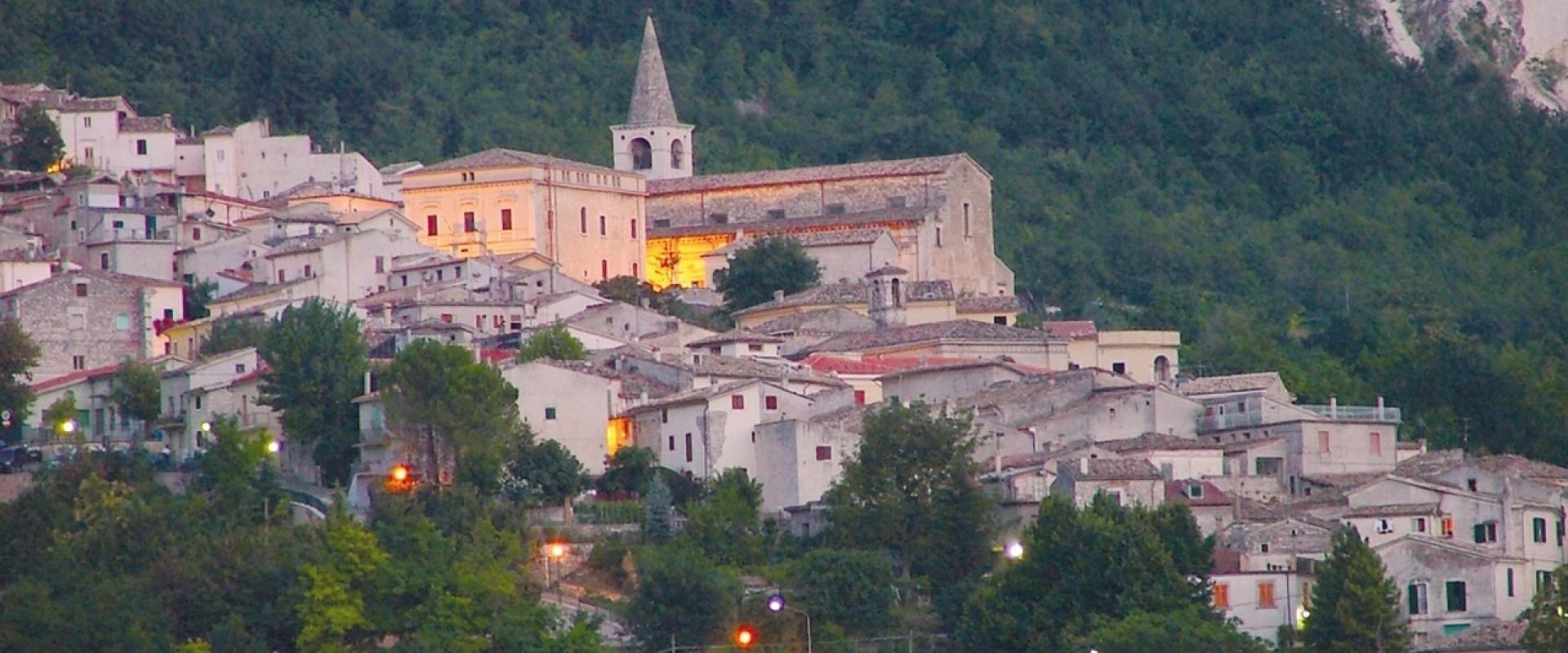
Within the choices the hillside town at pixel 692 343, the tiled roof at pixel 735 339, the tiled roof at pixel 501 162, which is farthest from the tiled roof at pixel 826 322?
the tiled roof at pixel 501 162

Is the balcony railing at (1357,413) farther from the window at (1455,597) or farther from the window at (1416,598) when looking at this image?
the window at (1416,598)

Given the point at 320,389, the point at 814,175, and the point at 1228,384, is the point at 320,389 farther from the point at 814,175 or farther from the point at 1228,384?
the point at 814,175

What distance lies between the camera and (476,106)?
91.9 metres

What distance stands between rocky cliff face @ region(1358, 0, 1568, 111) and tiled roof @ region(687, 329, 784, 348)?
1709 inches

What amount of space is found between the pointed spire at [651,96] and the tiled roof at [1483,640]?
3289cm

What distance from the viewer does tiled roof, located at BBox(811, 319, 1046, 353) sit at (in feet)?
206

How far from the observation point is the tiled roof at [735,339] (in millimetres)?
61438

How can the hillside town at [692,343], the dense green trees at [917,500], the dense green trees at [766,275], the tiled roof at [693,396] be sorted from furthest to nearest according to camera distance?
the dense green trees at [766,275] < the tiled roof at [693,396] < the hillside town at [692,343] < the dense green trees at [917,500]

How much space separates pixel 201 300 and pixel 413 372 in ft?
40.7

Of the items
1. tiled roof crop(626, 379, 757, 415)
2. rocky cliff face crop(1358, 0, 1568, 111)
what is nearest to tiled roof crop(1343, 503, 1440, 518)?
tiled roof crop(626, 379, 757, 415)

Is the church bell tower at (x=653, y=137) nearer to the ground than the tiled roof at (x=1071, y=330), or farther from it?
farther from it

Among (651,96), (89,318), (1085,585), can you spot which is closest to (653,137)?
(651,96)

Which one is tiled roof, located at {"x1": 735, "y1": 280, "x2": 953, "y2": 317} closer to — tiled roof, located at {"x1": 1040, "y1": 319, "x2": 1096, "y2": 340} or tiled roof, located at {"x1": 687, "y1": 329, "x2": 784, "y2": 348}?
tiled roof, located at {"x1": 1040, "y1": 319, "x2": 1096, "y2": 340}

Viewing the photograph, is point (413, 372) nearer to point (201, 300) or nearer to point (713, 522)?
point (713, 522)
